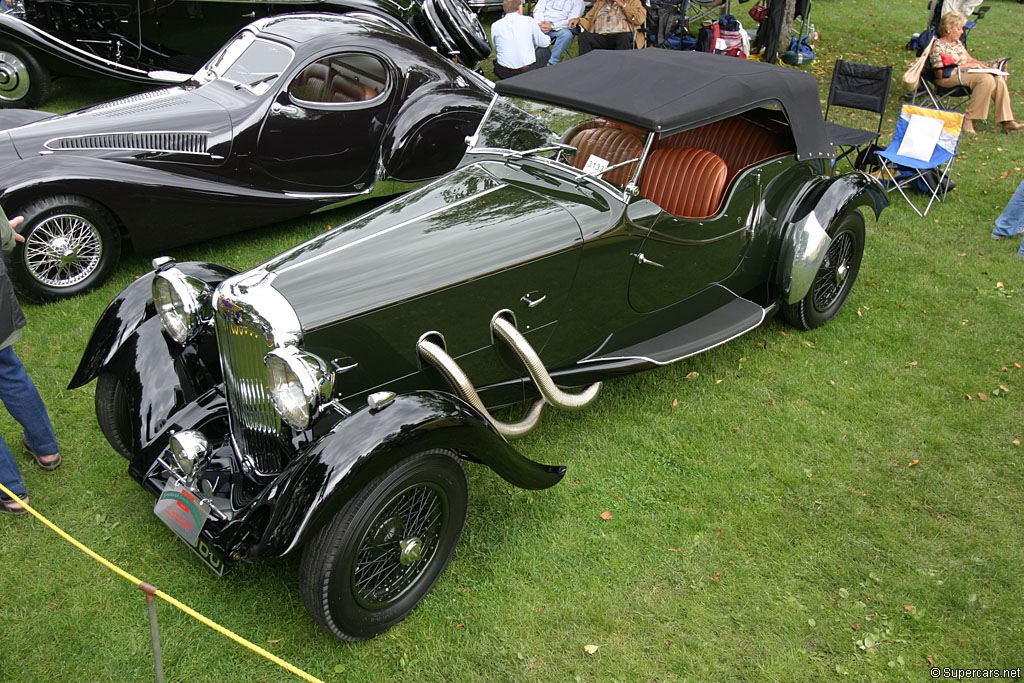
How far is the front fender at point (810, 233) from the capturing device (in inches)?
187

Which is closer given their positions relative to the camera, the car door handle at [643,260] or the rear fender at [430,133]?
the car door handle at [643,260]

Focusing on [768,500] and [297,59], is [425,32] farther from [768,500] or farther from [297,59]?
[768,500]

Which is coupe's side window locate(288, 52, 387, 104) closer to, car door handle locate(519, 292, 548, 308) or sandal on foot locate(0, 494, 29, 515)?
car door handle locate(519, 292, 548, 308)

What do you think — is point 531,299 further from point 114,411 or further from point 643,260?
point 114,411

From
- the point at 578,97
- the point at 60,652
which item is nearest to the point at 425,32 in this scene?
the point at 578,97

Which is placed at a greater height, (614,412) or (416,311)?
(416,311)

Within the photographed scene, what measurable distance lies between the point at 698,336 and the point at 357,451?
2.37 meters

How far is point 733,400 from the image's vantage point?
4.68 metres

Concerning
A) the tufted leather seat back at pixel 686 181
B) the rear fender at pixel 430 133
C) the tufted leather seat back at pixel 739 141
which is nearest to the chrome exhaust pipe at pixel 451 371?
the tufted leather seat back at pixel 686 181

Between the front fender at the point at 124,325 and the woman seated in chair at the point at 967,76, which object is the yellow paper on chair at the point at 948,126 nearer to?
the woman seated in chair at the point at 967,76

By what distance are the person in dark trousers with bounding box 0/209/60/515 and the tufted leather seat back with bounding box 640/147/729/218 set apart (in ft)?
11.1

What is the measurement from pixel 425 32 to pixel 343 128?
244 cm

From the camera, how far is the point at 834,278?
5.36m

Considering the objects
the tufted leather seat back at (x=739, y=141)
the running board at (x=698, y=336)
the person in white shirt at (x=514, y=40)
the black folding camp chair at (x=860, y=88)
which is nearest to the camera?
the running board at (x=698, y=336)
